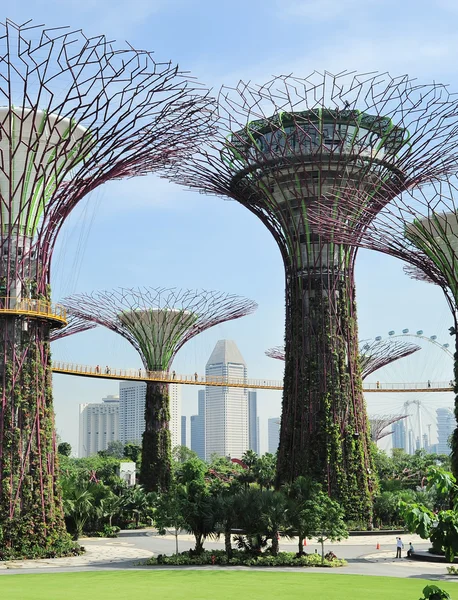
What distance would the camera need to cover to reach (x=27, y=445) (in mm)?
26328

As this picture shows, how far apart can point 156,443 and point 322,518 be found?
22.5 m

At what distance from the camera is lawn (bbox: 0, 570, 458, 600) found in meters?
18.2

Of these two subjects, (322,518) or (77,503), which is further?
(77,503)

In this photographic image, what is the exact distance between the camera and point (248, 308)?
159ft

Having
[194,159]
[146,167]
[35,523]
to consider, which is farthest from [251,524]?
[194,159]

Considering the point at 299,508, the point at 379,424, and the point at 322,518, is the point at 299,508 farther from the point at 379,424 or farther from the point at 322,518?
the point at 379,424

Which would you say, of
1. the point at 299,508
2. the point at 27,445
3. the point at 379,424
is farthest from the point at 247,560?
the point at 379,424

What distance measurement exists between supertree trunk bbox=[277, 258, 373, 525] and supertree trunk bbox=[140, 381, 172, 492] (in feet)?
39.8

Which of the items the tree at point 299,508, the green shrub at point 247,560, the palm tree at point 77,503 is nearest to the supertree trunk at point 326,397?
the tree at point 299,508

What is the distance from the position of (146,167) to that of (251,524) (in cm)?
1253

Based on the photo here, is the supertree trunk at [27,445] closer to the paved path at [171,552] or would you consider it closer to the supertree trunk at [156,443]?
the paved path at [171,552]

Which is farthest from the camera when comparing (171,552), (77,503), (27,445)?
(77,503)

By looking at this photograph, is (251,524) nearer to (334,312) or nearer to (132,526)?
(334,312)

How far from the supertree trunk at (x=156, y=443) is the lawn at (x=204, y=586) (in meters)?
22.8
